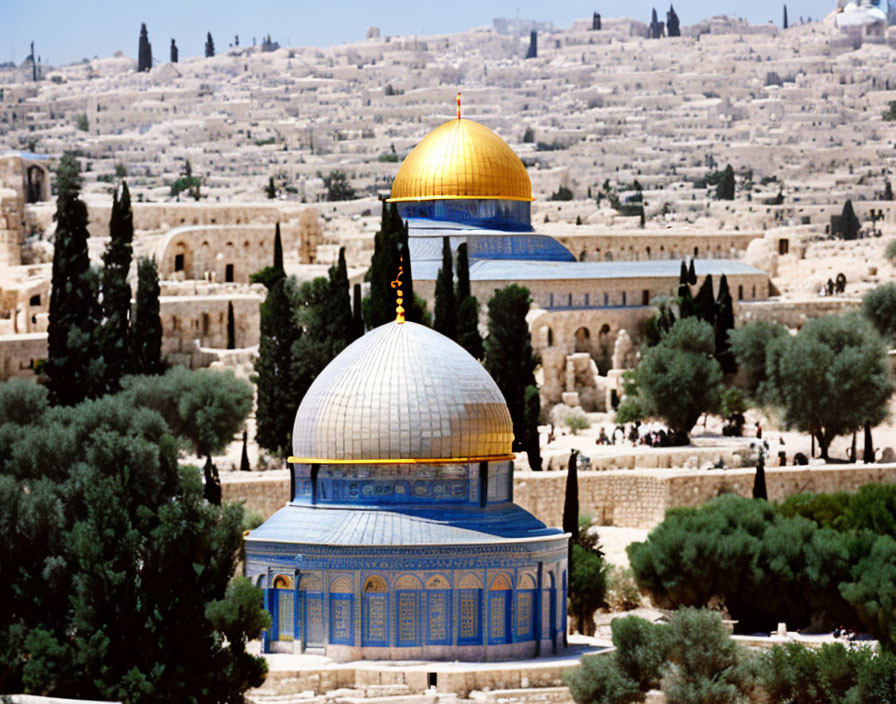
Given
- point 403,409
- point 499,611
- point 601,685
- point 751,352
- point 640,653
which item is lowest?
point 601,685

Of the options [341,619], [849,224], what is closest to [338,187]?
[849,224]

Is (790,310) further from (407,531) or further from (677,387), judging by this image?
(407,531)

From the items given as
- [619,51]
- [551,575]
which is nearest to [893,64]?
[619,51]

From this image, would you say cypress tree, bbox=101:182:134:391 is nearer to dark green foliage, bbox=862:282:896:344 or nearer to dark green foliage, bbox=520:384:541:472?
Answer: dark green foliage, bbox=520:384:541:472

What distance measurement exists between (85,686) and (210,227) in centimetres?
3848

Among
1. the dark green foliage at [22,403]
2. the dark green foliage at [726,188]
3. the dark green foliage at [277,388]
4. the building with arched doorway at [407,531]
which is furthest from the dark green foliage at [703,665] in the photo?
the dark green foliage at [726,188]

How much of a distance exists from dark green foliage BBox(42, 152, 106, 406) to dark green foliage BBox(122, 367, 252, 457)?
1562 mm

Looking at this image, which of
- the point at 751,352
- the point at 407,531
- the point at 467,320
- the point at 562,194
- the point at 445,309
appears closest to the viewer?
the point at 407,531

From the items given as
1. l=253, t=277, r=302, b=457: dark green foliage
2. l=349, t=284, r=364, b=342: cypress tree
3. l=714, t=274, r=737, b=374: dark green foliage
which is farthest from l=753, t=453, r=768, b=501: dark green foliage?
l=714, t=274, r=737, b=374: dark green foliage

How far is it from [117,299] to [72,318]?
1.50 meters

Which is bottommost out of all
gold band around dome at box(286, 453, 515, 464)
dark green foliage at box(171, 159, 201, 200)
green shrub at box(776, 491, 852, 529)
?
green shrub at box(776, 491, 852, 529)

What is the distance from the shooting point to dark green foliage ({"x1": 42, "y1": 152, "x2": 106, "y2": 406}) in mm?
45875

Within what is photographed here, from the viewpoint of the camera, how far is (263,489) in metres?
44.1

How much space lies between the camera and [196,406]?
161 feet
